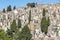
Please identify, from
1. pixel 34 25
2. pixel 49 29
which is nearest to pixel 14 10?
pixel 34 25

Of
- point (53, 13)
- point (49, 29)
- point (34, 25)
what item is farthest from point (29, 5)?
point (49, 29)

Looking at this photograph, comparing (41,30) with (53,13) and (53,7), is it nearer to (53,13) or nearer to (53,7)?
(53,13)

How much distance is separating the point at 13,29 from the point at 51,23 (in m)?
14.2

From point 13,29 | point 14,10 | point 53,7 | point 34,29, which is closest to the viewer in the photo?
point 13,29

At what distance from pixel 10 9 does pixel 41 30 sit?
160 ft

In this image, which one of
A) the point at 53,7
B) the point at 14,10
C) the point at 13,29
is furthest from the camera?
the point at 14,10

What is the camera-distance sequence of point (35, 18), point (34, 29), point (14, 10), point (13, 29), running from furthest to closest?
1. point (14, 10)
2. point (35, 18)
3. point (34, 29)
4. point (13, 29)

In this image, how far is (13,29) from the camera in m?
66.2

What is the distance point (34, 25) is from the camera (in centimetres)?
7738

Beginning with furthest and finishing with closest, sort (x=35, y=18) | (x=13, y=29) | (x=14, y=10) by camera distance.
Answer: (x=14, y=10) → (x=35, y=18) → (x=13, y=29)

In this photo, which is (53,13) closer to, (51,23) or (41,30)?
(51,23)

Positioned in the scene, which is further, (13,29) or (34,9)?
(34,9)

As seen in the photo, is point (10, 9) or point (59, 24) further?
point (10, 9)

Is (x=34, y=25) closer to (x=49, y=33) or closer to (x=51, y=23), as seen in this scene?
(x=51, y=23)
